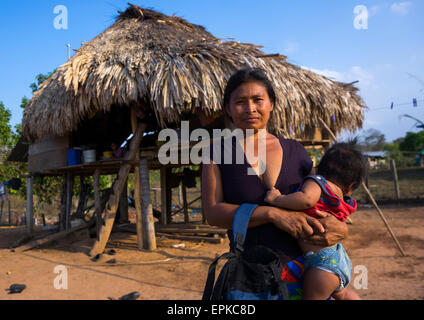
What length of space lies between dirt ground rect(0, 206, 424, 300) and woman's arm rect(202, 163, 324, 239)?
9.30 ft

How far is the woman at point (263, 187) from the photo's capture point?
114cm

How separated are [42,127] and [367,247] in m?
7.24

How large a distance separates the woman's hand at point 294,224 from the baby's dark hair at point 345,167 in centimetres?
38

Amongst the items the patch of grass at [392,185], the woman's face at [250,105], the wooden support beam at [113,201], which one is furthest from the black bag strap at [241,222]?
the patch of grass at [392,185]

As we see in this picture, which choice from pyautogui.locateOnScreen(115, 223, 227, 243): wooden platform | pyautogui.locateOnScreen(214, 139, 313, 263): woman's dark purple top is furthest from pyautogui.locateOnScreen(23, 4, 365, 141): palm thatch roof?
pyautogui.locateOnScreen(214, 139, 313, 263): woman's dark purple top

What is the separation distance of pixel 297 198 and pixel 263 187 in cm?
14

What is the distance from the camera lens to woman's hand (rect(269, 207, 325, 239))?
1112 millimetres

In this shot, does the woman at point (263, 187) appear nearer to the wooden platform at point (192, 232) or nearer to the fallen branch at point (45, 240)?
the wooden platform at point (192, 232)

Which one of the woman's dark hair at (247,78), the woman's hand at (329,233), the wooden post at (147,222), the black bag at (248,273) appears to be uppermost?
the woman's dark hair at (247,78)

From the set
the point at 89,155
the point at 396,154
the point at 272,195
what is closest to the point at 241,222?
the point at 272,195

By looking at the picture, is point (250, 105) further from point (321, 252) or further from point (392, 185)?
point (392, 185)

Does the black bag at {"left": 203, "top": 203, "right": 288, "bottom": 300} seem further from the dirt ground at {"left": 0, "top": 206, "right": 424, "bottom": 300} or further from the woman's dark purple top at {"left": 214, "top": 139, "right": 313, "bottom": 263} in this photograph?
the dirt ground at {"left": 0, "top": 206, "right": 424, "bottom": 300}
